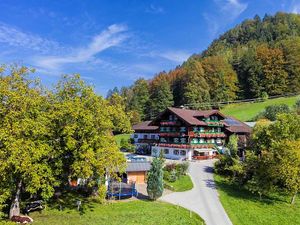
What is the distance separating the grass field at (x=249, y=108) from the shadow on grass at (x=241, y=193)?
55.3 m

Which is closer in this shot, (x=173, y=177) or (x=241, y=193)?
(x=241, y=193)

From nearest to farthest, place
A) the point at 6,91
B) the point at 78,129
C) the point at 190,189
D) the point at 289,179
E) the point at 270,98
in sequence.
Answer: the point at 6,91
the point at 78,129
the point at 289,179
the point at 190,189
the point at 270,98

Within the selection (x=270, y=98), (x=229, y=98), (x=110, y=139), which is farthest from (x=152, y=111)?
(x=110, y=139)

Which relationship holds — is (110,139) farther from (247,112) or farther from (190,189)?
(247,112)

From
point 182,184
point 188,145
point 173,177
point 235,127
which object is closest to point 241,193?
point 182,184

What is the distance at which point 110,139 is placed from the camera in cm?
3061

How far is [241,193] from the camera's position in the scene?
38375 millimetres

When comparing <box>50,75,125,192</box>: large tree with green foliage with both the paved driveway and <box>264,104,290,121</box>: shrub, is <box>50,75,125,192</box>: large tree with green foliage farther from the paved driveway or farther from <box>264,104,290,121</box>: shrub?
<box>264,104,290,121</box>: shrub

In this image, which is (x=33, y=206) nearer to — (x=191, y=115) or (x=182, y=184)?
(x=182, y=184)

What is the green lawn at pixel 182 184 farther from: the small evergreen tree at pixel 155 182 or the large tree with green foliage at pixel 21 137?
the large tree with green foliage at pixel 21 137

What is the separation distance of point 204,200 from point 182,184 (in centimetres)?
662

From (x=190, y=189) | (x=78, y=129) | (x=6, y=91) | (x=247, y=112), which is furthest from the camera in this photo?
(x=247, y=112)

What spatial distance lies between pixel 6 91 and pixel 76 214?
42.8 ft

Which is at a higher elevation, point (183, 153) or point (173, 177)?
point (183, 153)
